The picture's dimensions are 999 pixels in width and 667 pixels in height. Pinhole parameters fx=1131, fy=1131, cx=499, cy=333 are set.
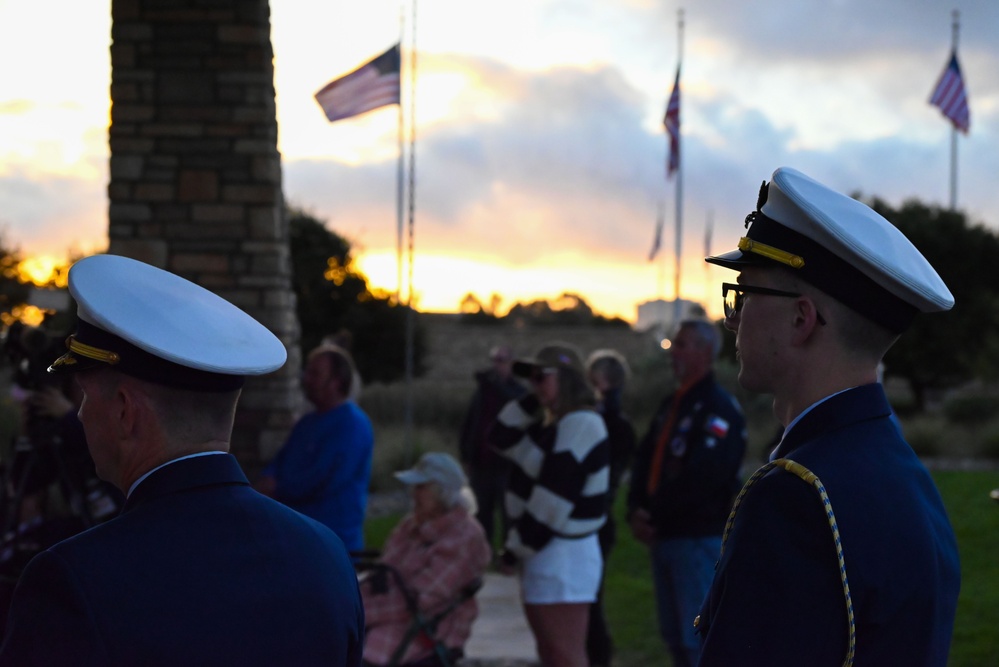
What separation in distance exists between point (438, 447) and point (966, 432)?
10.7 m

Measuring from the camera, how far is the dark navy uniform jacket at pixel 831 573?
1.69 metres

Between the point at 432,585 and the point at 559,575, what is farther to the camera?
the point at 432,585

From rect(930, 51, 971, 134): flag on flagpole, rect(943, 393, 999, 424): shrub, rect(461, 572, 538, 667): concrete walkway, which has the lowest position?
rect(943, 393, 999, 424): shrub

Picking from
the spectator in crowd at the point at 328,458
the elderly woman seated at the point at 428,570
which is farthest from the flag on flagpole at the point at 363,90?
the elderly woman seated at the point at 428,570

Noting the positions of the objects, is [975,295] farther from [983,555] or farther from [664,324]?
[983,555]

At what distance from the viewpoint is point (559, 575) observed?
533 cm

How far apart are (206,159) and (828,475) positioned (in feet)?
18.7

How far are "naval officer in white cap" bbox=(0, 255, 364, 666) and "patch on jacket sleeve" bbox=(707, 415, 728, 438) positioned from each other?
3.73 metres

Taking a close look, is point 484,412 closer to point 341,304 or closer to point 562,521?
point 562,521

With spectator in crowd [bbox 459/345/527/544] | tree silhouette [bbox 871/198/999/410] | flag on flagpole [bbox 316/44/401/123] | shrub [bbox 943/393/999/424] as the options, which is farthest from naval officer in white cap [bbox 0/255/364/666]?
tree silhouette [bbox 871/198/999/410]

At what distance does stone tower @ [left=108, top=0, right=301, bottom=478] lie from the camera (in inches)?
269

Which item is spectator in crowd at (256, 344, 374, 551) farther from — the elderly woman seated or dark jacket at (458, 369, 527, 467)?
dark jacket at (458, 369, 527, 467)

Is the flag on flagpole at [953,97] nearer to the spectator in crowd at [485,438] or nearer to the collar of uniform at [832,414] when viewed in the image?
the spectator in crowd at [485,438]

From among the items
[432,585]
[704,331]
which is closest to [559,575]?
[432,585]
